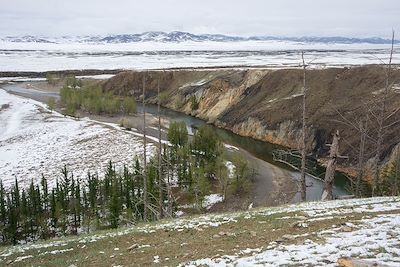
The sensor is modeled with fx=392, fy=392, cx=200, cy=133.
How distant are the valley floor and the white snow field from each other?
3836cm

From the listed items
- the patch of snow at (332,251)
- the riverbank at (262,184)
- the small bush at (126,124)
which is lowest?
the riverbank at (262,184)

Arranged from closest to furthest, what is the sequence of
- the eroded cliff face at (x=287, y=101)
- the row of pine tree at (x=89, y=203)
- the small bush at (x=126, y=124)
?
the row of pine tree at (x=89, y=203), the eroded cliff face at (x=287, y=101), the small bush at (x=126, y=124)

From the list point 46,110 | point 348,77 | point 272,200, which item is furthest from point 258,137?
point 46,110

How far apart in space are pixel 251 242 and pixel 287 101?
70846 mm

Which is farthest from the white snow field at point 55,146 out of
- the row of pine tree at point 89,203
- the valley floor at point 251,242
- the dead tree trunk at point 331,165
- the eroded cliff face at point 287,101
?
the valley floor at point 251,242

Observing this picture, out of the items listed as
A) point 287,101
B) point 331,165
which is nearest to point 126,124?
point 287,101

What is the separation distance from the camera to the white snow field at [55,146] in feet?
183

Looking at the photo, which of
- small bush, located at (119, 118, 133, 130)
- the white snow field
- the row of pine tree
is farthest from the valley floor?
small bush, located at (119, 118, 133, 130)

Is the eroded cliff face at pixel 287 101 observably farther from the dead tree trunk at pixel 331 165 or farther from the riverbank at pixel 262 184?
the dead tree trunk at pixel 331 165

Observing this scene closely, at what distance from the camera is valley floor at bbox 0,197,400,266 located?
10.5 meters

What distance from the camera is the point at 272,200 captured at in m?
45.3

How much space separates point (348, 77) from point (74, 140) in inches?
2209

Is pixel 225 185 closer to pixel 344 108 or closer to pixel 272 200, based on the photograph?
pixel 272 200

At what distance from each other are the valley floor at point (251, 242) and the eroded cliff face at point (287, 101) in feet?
127
